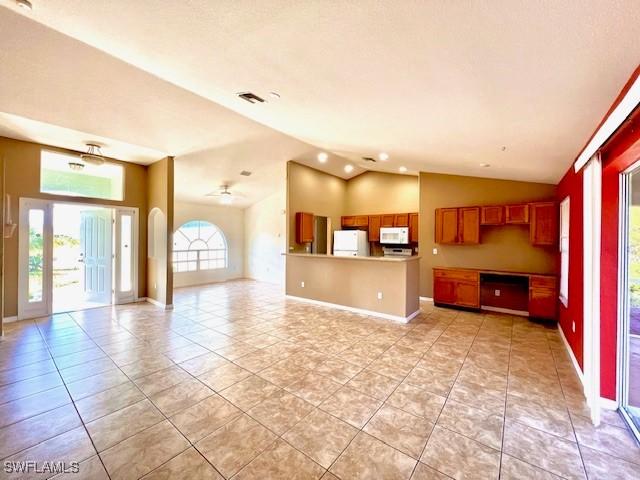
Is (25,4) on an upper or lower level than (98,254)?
upper

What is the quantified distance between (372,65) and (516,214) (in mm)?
4413

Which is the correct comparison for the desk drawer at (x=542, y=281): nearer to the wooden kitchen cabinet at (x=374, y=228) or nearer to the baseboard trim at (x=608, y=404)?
the baseboard trim at (x=608, y=404)

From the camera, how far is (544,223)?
4.56 meters

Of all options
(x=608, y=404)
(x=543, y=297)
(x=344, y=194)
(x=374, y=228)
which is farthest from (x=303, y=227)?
(x=608, y=404)

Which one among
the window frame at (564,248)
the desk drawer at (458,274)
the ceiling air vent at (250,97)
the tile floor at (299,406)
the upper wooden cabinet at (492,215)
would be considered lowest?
the tile floor at (299,406)

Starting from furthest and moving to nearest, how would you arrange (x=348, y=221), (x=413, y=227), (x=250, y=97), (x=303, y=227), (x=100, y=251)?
(x=348, y=221), (x=413, y=227), (x=303, y=227), (x=100, y=251), (x=250, y=97)

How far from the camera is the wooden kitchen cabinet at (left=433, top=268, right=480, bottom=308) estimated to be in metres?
5.11

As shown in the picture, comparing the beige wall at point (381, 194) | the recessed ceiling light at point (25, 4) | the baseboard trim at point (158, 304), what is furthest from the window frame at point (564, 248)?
the baseboard trim at point (158, 304)

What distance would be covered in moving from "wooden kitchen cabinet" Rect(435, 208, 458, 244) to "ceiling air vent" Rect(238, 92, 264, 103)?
4344 mm

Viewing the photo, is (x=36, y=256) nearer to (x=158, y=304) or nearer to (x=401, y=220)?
(x=158, y=304)

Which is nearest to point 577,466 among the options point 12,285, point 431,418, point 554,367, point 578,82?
point 431,418

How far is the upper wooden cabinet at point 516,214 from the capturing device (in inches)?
187

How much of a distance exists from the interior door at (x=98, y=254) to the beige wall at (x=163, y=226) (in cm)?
86

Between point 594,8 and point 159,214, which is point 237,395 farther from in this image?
point 159,214
